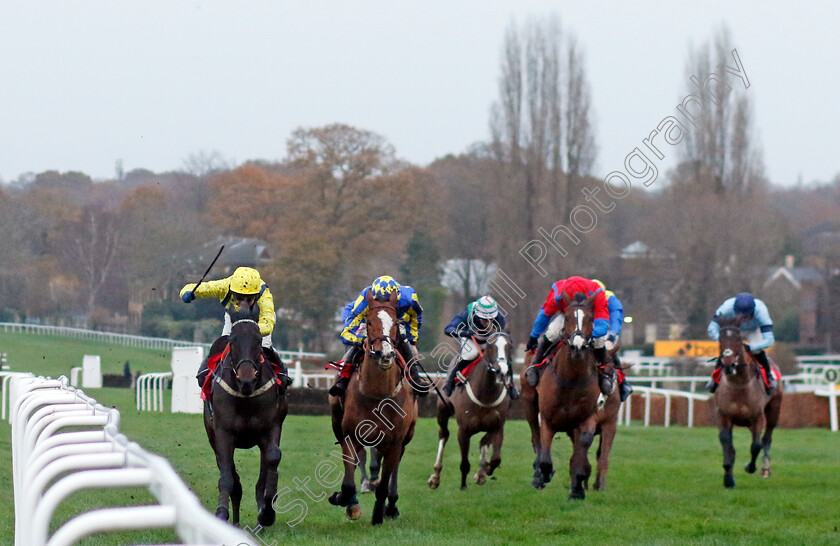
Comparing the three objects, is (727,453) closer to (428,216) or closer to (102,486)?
(102,486)

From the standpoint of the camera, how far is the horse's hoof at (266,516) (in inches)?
271

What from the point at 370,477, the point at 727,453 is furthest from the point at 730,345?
the point at 370,477

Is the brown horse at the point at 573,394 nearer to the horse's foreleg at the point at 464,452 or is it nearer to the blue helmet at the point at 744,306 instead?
the horse's foreleg at the point at 464,452

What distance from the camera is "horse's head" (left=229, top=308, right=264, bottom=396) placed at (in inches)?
251

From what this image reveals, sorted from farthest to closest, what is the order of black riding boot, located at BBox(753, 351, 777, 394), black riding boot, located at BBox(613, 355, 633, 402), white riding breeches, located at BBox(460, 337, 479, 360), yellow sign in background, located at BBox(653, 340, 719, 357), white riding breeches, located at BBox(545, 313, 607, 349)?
yellow sign in background, located at BBox(653, 340, 719, 357)
black riding boot, located at BBox(753, 351, 777, 394)
white riding breeches, located at BBox(460, 337, 479, 360)
black riding boot, located at BBox(613, 355, 633, 402)
white riding breeches, located at BBox(545, 313, 607, 349)

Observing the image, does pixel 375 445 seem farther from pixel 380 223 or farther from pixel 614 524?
pixel 380 223

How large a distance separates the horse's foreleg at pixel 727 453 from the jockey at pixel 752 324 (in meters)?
0.48

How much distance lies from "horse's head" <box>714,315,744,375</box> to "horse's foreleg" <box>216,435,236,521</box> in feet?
15.9

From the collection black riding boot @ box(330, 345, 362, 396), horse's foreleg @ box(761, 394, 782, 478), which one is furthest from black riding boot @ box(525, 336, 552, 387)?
horse's foreleg @ box(761, 394, 782, 478)

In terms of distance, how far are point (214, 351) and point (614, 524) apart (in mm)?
2733

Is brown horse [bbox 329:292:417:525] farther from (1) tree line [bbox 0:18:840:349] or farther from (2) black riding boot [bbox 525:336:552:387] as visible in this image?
(1) tree line [bbox 0:18:840:349]

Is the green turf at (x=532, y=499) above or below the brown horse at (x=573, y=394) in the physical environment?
below

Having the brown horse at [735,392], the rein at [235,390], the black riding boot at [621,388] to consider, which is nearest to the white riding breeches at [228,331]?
the rein at [235,390]

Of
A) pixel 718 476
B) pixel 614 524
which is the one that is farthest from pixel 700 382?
pixel 614 524
